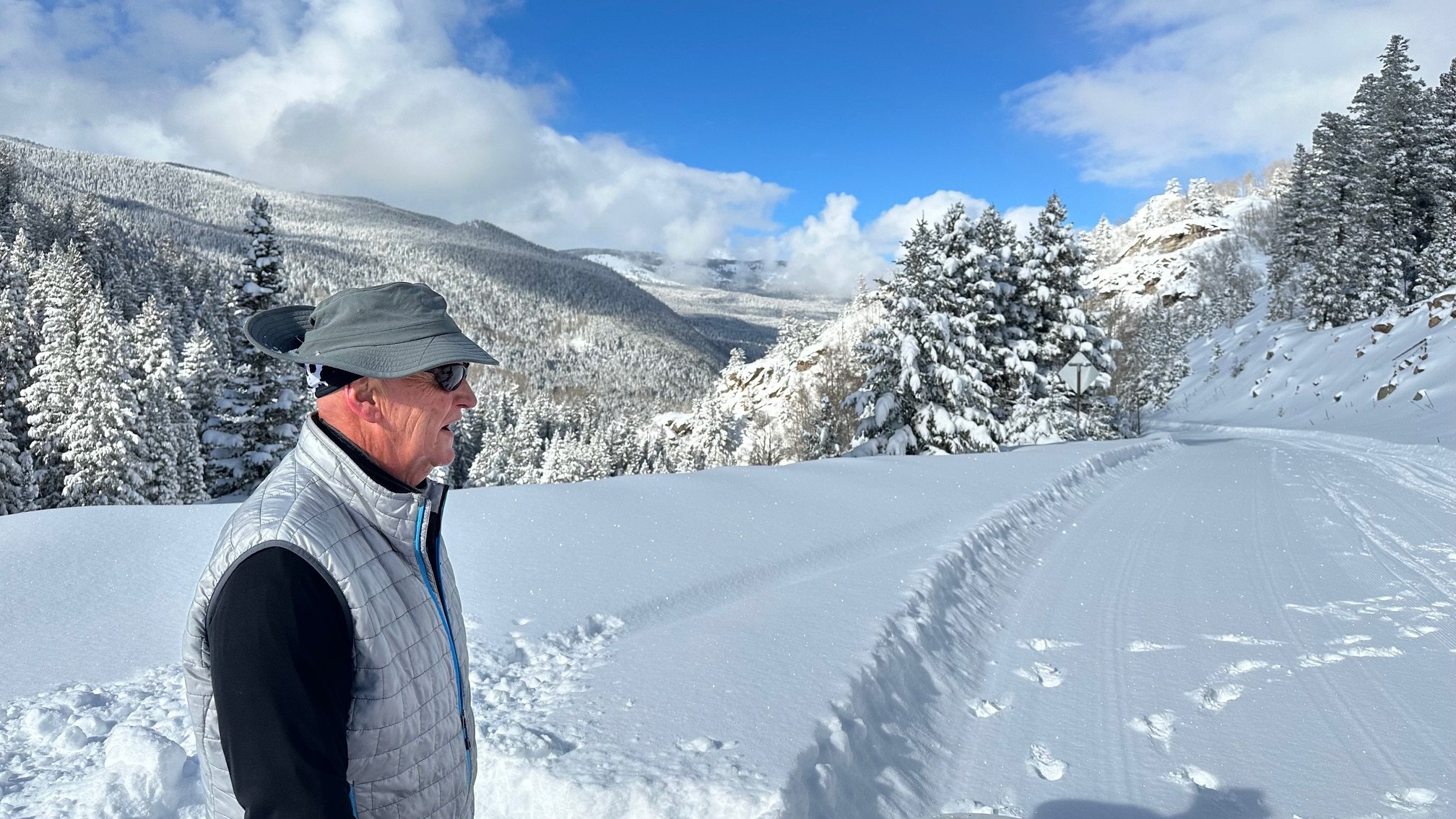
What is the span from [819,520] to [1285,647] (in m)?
4.69

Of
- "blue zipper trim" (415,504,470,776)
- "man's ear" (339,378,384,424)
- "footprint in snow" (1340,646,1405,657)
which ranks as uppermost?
"man's ear" (339,378,384,424)

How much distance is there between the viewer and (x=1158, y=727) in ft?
14.9

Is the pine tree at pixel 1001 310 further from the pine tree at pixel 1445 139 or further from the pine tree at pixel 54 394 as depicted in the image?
the pine tree at pixel 1445 139

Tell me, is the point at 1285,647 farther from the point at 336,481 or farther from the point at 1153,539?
the point at 336,481

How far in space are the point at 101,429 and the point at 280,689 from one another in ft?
91.4

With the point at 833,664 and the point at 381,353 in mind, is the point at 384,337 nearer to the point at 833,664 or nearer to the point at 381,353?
the point at 381,353

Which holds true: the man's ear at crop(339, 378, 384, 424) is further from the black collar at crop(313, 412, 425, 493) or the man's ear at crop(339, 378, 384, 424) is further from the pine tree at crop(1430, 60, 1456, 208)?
the pine tree at crop(1430, 60, 1456, 208)

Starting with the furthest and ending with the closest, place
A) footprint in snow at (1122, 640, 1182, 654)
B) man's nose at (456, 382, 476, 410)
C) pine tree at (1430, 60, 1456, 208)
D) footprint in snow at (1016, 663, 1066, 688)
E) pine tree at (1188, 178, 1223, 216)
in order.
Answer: pine tree at (1188, 178, 1223, 216) → pine tree at (1430, 60, 1456, 208) → footprint in snow at (1122, 640, 1182, 654) → footprint in snow at (1016, 663, 1066, 688) → man's nose at (456, 382, 476, 410)

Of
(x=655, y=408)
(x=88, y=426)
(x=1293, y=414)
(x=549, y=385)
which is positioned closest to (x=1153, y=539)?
(x=88, y=426)

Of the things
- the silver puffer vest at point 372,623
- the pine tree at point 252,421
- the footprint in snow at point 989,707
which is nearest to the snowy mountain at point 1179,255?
the pine tree at point 252,421

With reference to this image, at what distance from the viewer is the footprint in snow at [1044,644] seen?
580 cm

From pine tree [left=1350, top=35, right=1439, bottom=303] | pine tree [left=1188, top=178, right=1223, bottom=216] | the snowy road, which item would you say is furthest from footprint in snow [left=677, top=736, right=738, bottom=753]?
pine tree [left=1188, top=178, right=1223, bottom=216]

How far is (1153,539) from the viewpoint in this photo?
944cm

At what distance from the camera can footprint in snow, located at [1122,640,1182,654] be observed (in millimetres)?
5695
